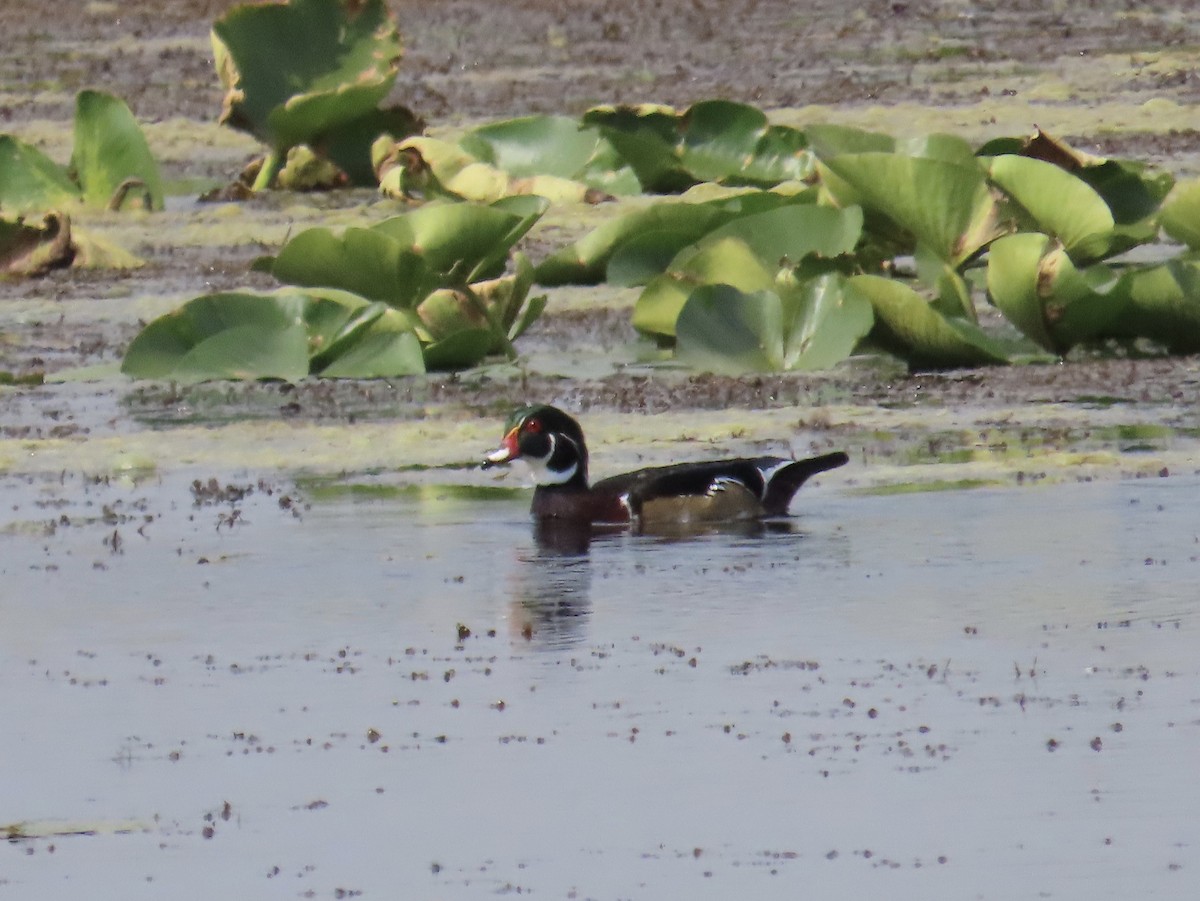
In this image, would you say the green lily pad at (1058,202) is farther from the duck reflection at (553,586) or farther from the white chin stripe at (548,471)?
the duck reflection at (553,586)

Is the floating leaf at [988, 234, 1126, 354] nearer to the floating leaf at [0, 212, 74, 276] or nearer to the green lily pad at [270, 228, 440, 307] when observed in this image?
the green lily pad at [270, 228, 440, 307]

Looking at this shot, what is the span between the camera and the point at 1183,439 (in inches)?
328

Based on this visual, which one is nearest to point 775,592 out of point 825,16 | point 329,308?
point 329,308

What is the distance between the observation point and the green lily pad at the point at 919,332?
9289 mm

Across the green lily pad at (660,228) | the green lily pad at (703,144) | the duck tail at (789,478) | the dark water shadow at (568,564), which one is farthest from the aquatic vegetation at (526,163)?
the dark water shadow at (568,564)

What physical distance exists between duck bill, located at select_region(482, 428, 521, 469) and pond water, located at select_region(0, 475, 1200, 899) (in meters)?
0.18

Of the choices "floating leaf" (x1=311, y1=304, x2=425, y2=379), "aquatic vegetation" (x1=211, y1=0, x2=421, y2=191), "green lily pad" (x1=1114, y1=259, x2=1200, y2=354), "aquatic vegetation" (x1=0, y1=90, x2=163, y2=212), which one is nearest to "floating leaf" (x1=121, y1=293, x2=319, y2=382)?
"floating leaf" (x1=311, y1=304, x2=425, y2=379)

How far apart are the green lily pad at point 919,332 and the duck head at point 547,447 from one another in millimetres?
1756

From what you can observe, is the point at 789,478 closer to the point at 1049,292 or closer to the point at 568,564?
the point at 568,564

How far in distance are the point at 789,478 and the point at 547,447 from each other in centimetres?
64

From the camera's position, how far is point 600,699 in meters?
5.62

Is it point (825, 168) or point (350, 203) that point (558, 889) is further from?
point (350, 203)

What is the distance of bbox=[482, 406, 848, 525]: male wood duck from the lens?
751 centimetres

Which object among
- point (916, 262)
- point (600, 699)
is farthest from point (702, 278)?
point (600, 699)
